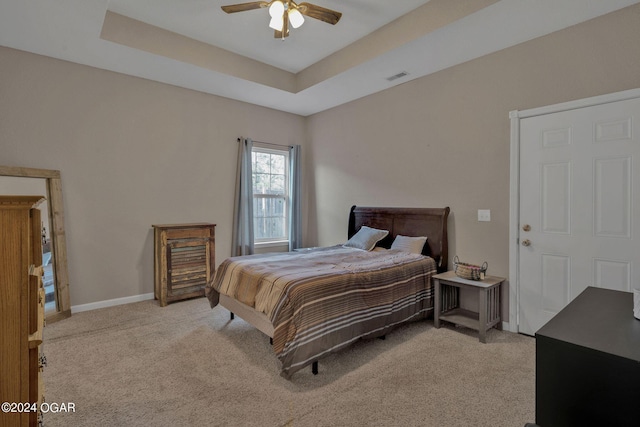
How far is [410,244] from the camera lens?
364 cm

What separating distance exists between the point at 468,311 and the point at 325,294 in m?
1.85

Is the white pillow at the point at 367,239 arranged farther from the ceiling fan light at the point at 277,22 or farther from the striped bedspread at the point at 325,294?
the ceiling fan light at the point at 277,22

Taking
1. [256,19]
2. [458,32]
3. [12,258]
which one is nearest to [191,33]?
[256,19]

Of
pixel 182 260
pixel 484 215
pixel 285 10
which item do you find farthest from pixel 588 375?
pixel 182 260

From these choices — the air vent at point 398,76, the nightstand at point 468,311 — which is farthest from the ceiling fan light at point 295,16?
the nightstand at point 468,311

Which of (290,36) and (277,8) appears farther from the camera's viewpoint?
(290,36)

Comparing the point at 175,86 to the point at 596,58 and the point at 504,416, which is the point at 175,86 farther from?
the point at 504,416

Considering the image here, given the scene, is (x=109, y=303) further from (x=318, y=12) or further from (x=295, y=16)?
(x=318, y=12)

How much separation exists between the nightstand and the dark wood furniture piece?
5.63 ft

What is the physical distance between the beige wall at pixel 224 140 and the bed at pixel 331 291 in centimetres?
41

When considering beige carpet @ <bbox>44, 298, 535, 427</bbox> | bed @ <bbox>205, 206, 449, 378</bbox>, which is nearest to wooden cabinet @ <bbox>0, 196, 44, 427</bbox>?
beige carpet @ <bbox>44, 298, 535, 427</bbox>

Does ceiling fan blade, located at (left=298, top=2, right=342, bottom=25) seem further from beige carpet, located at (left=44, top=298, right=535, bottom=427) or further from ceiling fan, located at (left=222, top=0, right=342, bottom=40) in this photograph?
beige carpet, located at (left=44, top=298, right=535, bottom=427)

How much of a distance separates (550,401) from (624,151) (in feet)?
7.82

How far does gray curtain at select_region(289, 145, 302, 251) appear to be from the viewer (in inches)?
206
